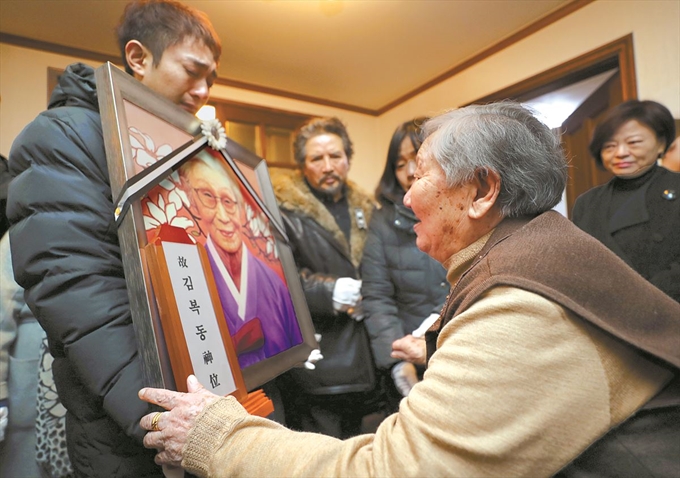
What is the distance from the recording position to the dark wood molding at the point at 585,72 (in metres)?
2.43

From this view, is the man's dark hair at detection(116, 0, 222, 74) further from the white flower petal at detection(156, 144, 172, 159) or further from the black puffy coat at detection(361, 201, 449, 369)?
the black puffy coat at detection(361, 201, 449, 369)

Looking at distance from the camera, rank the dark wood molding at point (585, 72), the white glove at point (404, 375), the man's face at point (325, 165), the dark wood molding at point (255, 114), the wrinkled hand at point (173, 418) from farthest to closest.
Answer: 1. the dark wood molding at point (255, 114)
2. the dark wood molding at point (585, 72)
3. the man's face at point (325, 165)
4. the white glove at point (404, 375)
5. the wrinkled hand at point (173, 418)

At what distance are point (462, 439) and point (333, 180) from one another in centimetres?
132

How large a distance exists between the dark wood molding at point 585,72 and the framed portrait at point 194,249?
221 centimetres

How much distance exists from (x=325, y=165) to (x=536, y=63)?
2.07 metres

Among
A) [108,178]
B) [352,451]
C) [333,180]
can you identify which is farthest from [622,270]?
[333,180]

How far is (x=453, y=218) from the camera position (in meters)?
0.85

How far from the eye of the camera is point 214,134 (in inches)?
41.6

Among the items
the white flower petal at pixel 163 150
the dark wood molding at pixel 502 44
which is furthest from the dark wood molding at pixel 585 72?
the white flower petal at pixel 163 150

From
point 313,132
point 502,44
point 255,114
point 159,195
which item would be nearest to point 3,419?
point 159,195

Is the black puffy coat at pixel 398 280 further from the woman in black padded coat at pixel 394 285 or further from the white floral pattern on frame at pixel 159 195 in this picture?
the white floral pattern on frame at pixel 159 195

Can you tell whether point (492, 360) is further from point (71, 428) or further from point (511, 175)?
point (71, 428)

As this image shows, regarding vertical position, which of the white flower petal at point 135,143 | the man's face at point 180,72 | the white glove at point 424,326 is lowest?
the white glove at point 424,326

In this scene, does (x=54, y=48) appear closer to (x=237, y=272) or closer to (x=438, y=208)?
(x=237, y=272)
